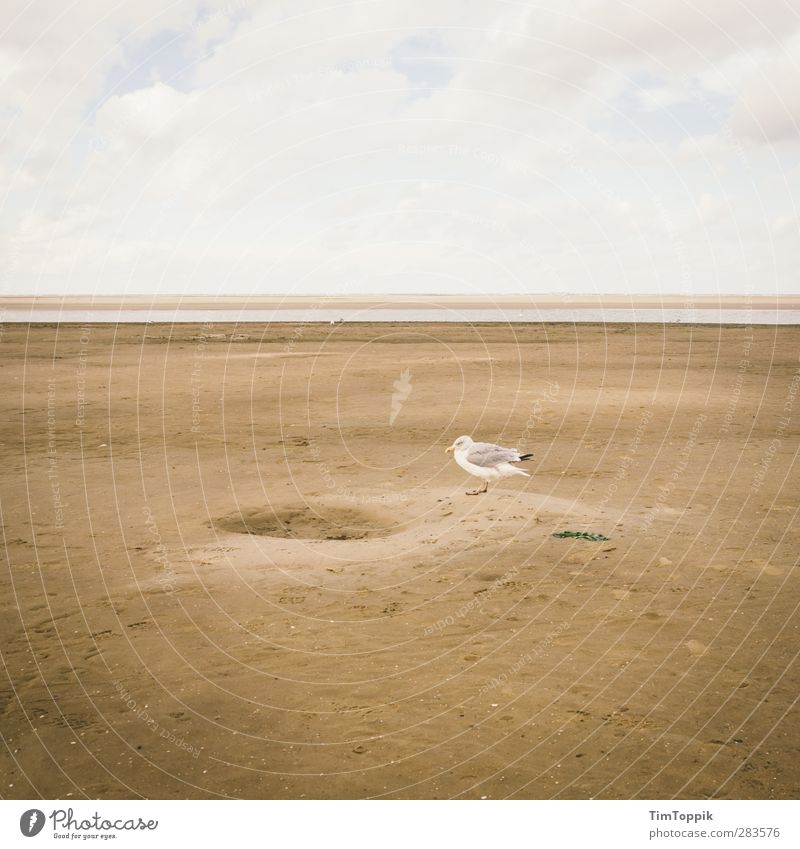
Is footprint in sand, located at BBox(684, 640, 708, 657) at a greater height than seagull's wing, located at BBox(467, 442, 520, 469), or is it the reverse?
seagull's wing, located at BBox(467, 442, 520, 469)

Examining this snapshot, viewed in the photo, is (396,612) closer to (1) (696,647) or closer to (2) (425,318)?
(1) (696,647)

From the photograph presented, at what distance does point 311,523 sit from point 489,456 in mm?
3380

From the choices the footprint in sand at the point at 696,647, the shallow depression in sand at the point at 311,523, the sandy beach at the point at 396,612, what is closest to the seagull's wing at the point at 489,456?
the sandy beach at the point at 396,612

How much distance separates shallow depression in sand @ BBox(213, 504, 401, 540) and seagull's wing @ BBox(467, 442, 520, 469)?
1.88 metres

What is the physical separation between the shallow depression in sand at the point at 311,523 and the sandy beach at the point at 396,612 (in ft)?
0.20

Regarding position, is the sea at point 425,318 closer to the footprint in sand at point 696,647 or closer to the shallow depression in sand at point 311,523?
the shallow depression in sand at point 311,523

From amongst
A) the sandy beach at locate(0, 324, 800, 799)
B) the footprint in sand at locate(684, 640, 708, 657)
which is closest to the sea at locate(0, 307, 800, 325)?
the sandy beach at locate(0, 324, 800, 799)

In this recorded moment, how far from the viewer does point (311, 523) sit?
12492 millimetres

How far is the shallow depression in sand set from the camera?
1197 cm

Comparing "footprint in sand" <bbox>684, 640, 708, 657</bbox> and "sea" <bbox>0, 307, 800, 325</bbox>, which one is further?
"sea" <bbox>0, 307, 800, 325</bbox>

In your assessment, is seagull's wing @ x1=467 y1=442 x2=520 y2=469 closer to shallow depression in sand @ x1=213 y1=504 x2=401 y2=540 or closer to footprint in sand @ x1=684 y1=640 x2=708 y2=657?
shallow depression in sand @ x1=213 y1=504 x2=401 y2=540

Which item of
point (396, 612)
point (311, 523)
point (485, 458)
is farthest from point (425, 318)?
point (396, 612)

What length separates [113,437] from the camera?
1966 centimetres

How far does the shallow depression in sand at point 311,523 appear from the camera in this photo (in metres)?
12.0
